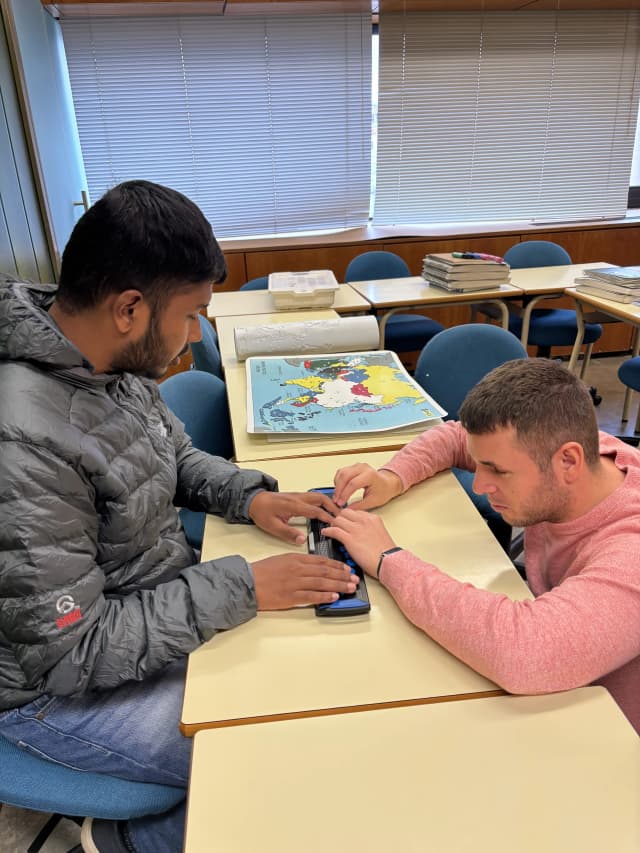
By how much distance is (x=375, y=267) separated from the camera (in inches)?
149

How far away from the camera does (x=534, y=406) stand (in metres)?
0.92

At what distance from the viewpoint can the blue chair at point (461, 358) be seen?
1938 mm

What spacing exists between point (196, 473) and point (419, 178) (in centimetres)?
386

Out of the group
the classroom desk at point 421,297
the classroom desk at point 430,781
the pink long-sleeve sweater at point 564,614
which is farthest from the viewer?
the classroom desk at point 421,297

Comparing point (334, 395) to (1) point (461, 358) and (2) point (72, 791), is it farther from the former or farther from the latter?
(2) point (72, 791)

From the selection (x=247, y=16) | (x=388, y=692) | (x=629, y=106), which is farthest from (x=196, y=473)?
(x=629, y=106)

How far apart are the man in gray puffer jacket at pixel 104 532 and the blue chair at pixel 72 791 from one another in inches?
0.7

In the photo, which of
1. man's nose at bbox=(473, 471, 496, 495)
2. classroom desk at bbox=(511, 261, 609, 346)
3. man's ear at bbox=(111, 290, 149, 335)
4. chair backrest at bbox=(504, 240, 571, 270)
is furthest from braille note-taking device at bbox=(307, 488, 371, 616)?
chair backrest at bbox=(504, 240, 571, 270)

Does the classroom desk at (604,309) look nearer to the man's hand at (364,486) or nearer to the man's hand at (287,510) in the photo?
the man's hand at (364,486)

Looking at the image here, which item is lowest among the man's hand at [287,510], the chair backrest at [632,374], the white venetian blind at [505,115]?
the chair backrest at [632,374]

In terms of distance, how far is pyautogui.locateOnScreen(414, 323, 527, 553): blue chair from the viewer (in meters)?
1.94

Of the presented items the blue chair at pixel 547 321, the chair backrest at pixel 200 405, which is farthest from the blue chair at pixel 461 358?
the blue chair at pixel 547 321

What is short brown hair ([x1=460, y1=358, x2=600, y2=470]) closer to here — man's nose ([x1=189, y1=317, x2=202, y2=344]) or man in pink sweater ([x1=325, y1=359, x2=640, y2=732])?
man in pink sweater ([x1=325, y1=359, x2=640, y2=732])

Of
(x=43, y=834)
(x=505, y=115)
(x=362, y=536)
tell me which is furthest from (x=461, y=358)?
(x=505, y=115)
